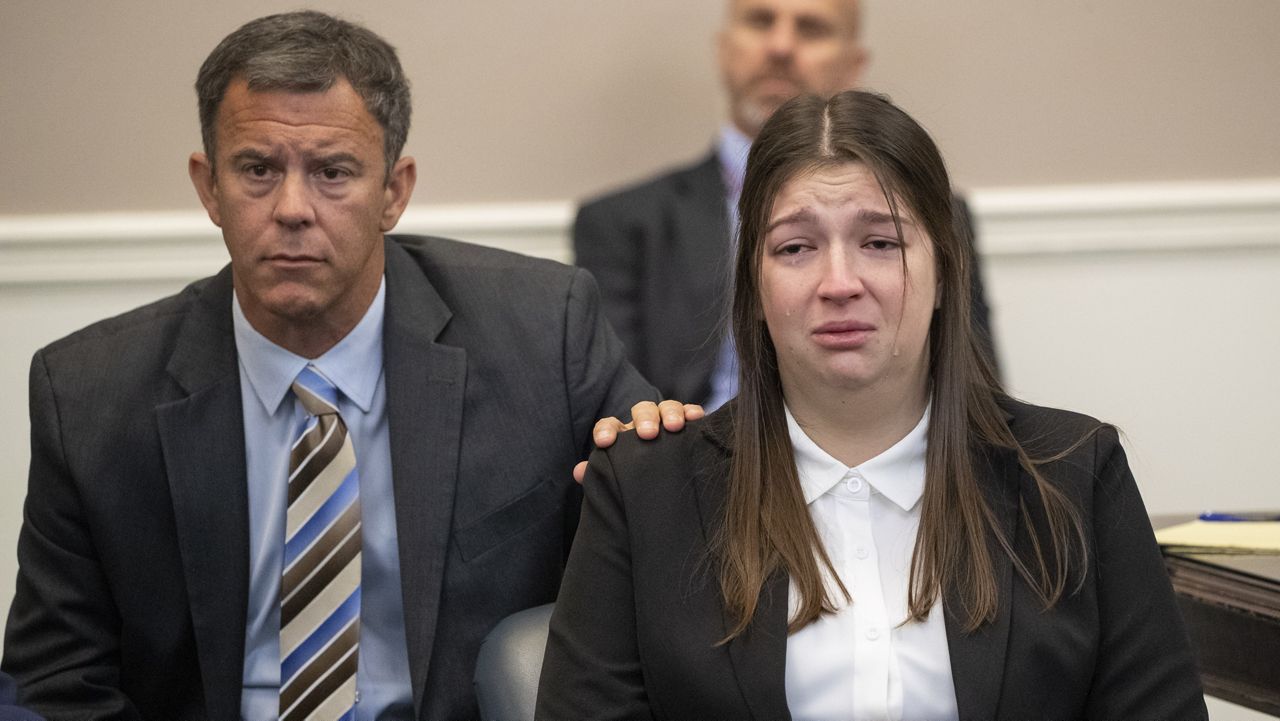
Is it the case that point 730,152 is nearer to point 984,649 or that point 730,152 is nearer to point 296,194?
point 296,194

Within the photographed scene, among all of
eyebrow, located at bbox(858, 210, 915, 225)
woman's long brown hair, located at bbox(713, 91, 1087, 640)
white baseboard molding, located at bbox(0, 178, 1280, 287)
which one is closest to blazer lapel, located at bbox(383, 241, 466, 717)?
woman's long brown hair, located at bbox(713, 91, 1087, 640)

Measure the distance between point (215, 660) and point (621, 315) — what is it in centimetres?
148

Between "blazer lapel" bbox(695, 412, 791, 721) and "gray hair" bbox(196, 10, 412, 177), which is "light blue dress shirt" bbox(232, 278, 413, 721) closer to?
"gray hair" bbox(196, 10, 412, 177)

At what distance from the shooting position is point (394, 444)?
204cm

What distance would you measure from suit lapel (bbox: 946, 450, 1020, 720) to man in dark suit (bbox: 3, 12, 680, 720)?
0.68m

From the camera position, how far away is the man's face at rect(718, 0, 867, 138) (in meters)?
3.34

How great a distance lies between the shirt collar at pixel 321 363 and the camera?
2.07 meters

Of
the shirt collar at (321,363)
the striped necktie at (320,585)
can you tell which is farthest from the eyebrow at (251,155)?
the striped necktie at (320,585)

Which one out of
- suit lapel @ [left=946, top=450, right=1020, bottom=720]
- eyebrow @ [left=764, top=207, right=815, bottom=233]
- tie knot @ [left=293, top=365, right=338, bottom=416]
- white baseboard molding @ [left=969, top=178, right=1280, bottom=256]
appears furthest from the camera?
white baseboard molding @ [left=969, top=178, right=1280, bottom=256]

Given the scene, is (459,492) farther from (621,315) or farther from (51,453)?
(621,315)

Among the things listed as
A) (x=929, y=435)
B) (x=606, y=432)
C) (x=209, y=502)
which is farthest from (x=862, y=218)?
(x=209, y=502)

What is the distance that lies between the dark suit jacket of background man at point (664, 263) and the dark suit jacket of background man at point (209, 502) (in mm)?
1061

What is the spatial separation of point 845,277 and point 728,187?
1.73m

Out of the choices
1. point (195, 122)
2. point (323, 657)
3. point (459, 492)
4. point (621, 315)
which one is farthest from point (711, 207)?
point (323, 657)
